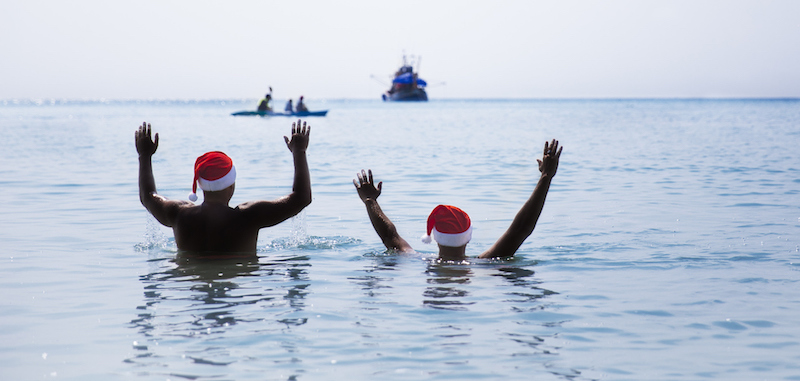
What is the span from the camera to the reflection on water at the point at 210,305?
5270 millimetres

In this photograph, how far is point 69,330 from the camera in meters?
5.85

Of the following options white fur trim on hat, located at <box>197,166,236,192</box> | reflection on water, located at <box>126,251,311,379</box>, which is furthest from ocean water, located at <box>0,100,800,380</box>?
white fur trim on hat, located at <box>197,166,236,192</box>

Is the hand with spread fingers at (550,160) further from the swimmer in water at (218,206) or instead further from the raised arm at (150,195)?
the raised arm at (150,195)

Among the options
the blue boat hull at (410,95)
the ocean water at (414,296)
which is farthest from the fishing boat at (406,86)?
the ocean water at (414,296)

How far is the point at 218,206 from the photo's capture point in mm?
7035

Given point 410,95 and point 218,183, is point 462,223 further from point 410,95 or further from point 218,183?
point 410,95

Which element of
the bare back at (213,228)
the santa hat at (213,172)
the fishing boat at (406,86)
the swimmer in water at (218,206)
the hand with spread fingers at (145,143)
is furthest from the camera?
the fishing boat at (406,86)

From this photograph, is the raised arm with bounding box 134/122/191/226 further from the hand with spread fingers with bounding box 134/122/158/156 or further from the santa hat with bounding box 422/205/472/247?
the santa hat with bounding box 422/205/472/247

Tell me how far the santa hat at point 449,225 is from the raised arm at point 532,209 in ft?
1.27

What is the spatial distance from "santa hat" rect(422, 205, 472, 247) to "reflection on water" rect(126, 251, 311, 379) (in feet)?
4.31

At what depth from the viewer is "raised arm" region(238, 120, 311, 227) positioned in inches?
258

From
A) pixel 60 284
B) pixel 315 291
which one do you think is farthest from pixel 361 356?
pixel 60 284

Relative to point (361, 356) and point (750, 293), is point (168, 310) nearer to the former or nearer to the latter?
point (361, 356)

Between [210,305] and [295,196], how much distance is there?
3.71 ft
